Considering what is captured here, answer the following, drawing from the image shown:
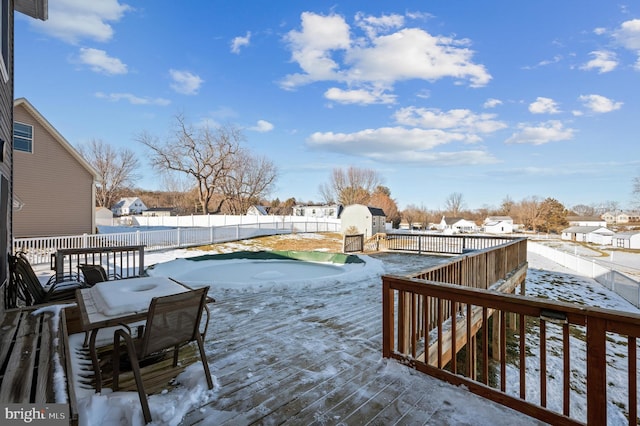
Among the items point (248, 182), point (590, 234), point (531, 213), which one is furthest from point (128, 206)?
point (590, 234)

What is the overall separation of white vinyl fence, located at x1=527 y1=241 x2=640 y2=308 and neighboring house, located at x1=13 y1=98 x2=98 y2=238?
2372cm

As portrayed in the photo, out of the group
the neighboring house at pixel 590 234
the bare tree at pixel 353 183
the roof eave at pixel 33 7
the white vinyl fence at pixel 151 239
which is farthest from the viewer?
the bare tree at pixel 353 183

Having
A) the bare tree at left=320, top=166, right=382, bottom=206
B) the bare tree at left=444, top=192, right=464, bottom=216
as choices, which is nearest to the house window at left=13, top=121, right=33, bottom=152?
the bare tree at left=320, top=166, right=382, bottom=206

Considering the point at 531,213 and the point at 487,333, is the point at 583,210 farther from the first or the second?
the point at 487,333

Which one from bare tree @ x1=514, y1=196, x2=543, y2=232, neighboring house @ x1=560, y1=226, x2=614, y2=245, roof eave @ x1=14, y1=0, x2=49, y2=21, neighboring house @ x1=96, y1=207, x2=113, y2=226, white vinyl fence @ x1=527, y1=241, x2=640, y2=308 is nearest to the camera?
roof eave @ x1=14, y1=0, x2=49, y2=21

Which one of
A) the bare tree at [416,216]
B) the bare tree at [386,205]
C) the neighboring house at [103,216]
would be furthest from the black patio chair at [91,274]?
the bare tree at [416,216]

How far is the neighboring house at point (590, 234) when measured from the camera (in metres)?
40.4

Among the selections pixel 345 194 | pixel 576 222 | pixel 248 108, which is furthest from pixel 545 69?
pixel 576 222

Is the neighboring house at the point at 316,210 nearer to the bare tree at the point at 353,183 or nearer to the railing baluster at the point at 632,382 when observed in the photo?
the bare tree at the point at 353,183

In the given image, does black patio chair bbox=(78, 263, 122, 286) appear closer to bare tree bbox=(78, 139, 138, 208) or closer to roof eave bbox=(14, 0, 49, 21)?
roof eave bbox=(14, 0, 49, 21)

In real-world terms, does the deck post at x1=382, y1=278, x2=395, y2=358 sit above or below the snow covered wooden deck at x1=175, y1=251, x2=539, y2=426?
above

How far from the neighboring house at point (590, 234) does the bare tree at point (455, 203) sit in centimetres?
1723

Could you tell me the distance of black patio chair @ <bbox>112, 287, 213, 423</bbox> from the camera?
79.4 inches

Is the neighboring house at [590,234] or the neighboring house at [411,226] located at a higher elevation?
the neighboring house at [411,226]
